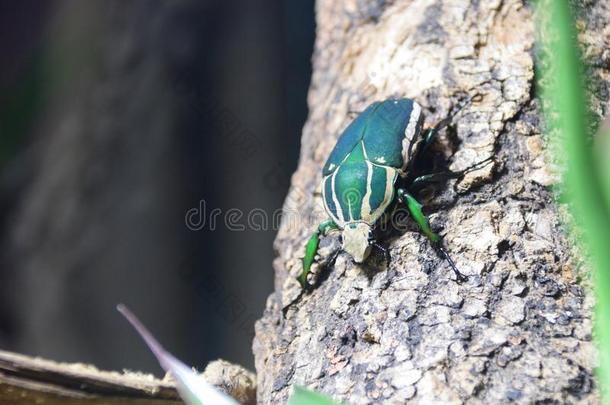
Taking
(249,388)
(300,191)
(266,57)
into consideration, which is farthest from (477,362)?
(266,57)

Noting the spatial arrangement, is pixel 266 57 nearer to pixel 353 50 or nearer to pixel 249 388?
pixel 353 50

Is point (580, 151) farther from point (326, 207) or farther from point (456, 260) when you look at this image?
point (326, 207)

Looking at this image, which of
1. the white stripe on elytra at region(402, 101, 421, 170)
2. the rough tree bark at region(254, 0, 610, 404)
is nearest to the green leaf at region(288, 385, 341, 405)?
the rough tree bark at region(254, 0, 610, 404)

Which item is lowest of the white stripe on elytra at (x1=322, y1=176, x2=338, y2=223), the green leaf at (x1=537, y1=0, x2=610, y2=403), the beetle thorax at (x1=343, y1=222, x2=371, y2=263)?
the beetle thorax at (x1=343, y1=222, x2=371, y2=263)

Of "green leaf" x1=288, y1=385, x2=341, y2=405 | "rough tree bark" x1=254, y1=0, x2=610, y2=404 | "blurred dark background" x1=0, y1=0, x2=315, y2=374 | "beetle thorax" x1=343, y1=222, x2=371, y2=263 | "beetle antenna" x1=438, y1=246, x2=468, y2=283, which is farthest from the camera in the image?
"blurred dark background" x1=0, y1=0, x2=315, y2=374

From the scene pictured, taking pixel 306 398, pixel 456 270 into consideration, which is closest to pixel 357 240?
pixel 456 270

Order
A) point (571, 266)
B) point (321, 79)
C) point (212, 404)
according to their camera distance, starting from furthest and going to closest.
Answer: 1. point (321, 79)
2. point (571, 266)
3. point (212, 404)

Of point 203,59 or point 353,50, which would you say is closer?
point 353,50

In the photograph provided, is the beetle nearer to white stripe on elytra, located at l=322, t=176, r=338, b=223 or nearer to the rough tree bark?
white stripe on elytra, located at l=322, t=176, r=338, b=223
